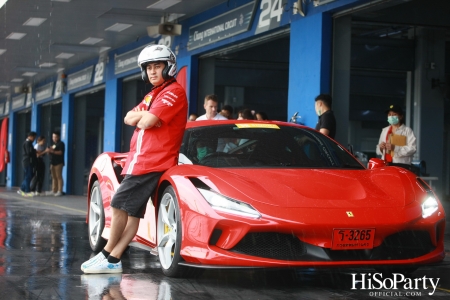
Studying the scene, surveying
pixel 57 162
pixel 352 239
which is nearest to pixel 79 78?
pixel 57 162

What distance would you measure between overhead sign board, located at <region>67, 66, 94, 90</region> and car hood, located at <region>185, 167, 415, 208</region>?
19.7 meters

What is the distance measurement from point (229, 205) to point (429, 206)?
141 centimetres

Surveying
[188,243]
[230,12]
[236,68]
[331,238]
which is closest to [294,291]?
[331,238]

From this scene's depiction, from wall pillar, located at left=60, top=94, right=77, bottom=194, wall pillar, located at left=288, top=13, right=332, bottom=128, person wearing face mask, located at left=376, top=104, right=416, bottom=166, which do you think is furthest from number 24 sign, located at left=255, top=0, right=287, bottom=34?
wall pillar, located at left=60, top=94, right=77, bottom=194

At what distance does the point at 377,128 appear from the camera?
39.0 meters

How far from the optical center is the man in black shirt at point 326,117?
10.3 meters

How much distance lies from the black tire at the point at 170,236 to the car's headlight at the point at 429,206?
1571 mm

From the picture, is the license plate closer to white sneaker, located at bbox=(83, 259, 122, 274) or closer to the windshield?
the windshield

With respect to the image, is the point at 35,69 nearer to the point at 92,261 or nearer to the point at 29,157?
the point at 29,157

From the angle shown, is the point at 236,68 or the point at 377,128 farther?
the point at 377,128

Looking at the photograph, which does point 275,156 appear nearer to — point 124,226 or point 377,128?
point 124,226

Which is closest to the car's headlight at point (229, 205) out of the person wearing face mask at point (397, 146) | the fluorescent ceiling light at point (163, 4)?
the person wearing face mask at point (397, 146)

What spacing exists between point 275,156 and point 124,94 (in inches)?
652

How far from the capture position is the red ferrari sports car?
511 cm
